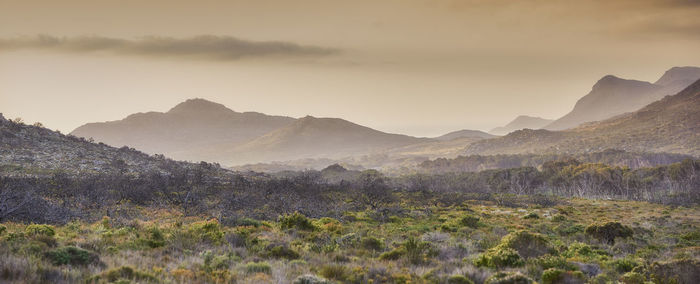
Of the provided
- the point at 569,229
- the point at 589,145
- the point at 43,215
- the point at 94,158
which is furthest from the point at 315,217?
the point at 589,145

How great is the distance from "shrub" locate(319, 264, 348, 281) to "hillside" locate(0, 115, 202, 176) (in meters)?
38.1

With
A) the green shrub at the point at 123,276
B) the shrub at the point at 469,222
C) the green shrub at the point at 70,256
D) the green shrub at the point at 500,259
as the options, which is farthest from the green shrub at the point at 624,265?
the green shrub at the point at 70,256

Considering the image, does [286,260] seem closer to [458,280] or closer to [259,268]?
[259,268]

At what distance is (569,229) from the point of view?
23.3 metres

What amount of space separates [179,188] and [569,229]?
1199 inches

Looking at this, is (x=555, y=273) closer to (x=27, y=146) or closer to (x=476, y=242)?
(x=476, y=242)

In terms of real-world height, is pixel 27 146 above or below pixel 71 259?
above

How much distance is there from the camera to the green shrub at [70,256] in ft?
27.1

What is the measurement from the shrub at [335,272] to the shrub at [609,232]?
16.2m

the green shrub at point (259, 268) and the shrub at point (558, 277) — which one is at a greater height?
the green shrub at point (259, 268)

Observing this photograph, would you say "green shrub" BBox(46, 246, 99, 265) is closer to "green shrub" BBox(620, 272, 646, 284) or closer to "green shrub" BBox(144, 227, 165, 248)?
"green shrub" BBox(144, 227, 165, 248)

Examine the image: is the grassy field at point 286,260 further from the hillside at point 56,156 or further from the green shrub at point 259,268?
the hillside at point 56,156

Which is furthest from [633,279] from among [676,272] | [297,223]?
[297,223]

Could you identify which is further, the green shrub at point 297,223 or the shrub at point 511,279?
the green shrub at point 297,223
